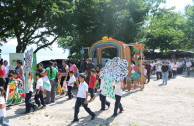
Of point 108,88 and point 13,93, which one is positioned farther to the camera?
point 13,93

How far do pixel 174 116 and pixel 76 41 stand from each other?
51.0 ft

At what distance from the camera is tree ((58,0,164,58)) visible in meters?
18.1

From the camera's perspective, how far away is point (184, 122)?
5617 millimetres

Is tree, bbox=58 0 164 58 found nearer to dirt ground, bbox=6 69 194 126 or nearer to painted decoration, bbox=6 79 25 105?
painted decoration, bbox=6 79 25 105

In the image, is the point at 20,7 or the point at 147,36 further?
the point at 147,36

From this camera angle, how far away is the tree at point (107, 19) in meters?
18.1

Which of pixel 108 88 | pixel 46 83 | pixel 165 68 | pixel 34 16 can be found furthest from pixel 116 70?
pixel 34 16

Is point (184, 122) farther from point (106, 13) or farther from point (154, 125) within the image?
point (106, 13)

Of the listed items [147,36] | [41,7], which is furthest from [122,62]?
[147,36]

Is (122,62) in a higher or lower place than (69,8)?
lower

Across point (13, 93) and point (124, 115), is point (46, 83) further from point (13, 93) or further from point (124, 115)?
point (124, 115)

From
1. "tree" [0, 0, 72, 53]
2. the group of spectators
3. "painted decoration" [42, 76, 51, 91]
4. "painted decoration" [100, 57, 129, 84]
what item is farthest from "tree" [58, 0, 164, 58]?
"painted decoration" [100, 57, 129, 84]

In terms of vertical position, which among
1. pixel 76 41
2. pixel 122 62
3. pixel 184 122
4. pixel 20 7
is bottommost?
pixel 184 122

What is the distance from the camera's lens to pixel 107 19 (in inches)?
717
